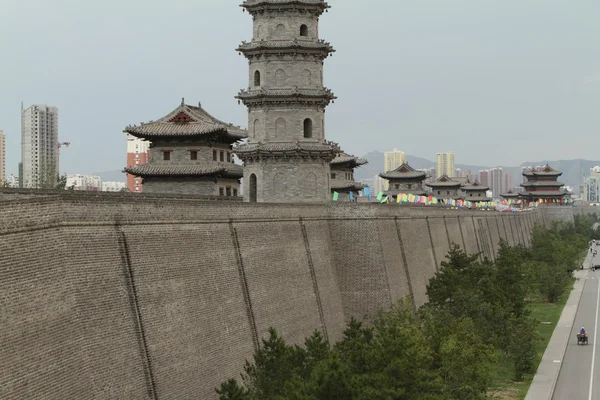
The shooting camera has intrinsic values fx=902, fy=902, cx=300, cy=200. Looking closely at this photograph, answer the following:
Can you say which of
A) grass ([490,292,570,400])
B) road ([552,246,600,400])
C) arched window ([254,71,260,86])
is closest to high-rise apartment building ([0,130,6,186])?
grass ([490,292,570,400])

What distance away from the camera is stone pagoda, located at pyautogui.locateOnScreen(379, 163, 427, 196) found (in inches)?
4542

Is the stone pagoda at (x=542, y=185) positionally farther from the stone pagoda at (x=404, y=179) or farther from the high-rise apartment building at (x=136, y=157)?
the high-rise apartment building at (x=136, y=157)

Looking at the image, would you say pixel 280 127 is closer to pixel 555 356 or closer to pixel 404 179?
pixel 555 356

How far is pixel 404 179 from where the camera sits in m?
116

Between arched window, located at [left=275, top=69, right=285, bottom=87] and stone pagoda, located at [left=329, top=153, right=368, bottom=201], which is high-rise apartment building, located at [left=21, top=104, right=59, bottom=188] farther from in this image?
arched window, located at [left=275, top=69, right=285, bottom=87]

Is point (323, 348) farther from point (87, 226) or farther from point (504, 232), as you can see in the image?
point (504, 232)

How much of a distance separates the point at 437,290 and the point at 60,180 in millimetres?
35562

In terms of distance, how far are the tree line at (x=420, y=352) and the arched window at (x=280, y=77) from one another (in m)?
12.2

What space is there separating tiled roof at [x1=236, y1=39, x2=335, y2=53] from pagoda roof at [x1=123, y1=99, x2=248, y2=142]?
10.3m

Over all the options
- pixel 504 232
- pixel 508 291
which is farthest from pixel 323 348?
pixel 504 232

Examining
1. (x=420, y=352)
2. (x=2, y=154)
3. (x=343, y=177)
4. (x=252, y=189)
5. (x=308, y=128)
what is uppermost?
(x=2, y=154)

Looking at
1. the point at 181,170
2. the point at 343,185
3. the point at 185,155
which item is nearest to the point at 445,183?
the point at 343,185

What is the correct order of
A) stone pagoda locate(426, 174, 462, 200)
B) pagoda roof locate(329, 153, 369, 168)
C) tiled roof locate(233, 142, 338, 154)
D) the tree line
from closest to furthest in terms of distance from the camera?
1. the tree line
2. tiled roof locate(233, 142, 338, 154)
3. pagoda roof locate(329, 153, 369, 168)
4. stone pagoda locate(426, 174, 462, 200)

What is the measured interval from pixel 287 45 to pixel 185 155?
1429 centimetres
